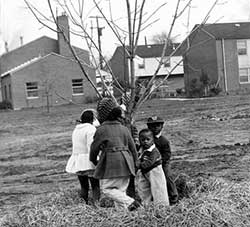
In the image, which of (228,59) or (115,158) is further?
(228,59)

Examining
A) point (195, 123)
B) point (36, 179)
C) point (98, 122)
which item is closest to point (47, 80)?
point (195, 123)

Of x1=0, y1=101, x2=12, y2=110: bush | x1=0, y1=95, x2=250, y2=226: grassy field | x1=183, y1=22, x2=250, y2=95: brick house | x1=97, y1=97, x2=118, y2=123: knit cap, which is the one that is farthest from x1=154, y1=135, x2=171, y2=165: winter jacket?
x1=0, y1=101, x2=12, y2=110: bush

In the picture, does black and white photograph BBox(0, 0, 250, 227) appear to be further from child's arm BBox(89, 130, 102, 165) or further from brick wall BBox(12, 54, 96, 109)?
brick wall BBox(12, 54, 96, 109)

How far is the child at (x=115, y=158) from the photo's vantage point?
6.52 metres

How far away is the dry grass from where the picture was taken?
19.4 ft

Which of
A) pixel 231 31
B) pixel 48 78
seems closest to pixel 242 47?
pixel 231 31

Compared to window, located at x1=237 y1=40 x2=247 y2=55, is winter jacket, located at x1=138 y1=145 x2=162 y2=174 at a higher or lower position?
lower

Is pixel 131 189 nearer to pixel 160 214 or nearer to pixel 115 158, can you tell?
pixel 115 158

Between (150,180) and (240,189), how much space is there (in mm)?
1144

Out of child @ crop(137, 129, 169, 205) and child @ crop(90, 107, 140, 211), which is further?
child @ crop(137, 129, 169, 205)

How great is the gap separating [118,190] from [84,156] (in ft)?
2.95

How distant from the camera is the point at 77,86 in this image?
197 feet

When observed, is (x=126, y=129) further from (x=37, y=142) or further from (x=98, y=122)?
(x=37, y=142)

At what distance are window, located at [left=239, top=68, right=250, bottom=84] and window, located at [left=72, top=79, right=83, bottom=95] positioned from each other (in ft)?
53.7
